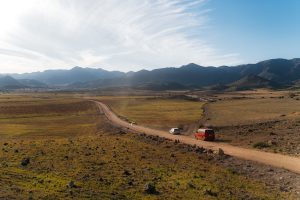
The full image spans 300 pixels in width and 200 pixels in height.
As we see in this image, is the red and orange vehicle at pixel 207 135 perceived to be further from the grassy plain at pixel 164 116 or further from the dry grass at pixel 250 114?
the grassy plain at pixel 164 116

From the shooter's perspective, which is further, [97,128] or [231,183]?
[97,128]

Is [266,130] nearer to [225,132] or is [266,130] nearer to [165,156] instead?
[225,132]

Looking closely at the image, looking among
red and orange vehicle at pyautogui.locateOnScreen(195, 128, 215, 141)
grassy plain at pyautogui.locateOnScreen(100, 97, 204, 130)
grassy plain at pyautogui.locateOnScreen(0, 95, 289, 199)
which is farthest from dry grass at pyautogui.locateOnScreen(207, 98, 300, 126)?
grassy plain at pyautogui.locateOnScreen(0, 95, 289, 199)

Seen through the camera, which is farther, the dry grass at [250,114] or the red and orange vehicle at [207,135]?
the dry grass at [250,114]

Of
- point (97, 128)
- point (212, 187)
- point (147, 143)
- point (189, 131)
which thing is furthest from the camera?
point (97, 128)

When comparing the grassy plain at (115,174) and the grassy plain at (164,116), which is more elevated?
the grassy plain at (115,174)

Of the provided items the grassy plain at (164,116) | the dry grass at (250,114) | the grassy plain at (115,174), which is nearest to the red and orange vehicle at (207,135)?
the grassy plain at (115,174)

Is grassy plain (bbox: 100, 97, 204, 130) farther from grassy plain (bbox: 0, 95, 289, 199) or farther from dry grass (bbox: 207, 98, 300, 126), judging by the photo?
grassy plain (bbox: 0, 95, 289, 199)

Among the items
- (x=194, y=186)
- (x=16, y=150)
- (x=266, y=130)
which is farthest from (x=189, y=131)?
(x=194, y=186)

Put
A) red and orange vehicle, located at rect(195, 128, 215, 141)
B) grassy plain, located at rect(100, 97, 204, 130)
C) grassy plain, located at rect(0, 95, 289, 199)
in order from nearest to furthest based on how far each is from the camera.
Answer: grassy plain, located at rect(0, 95, 289, 199) < red and orange vehicle, located at rect(195, 128, 215, 141) < grassy plain, located at rect(100, 97, 204, 130)

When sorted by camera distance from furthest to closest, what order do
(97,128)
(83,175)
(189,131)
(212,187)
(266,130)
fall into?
(97,128), (189,131), (266,130), (83,175), (212,187)

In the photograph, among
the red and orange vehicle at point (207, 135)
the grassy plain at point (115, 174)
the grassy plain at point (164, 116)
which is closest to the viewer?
the grassy plain at point (115, 174)
